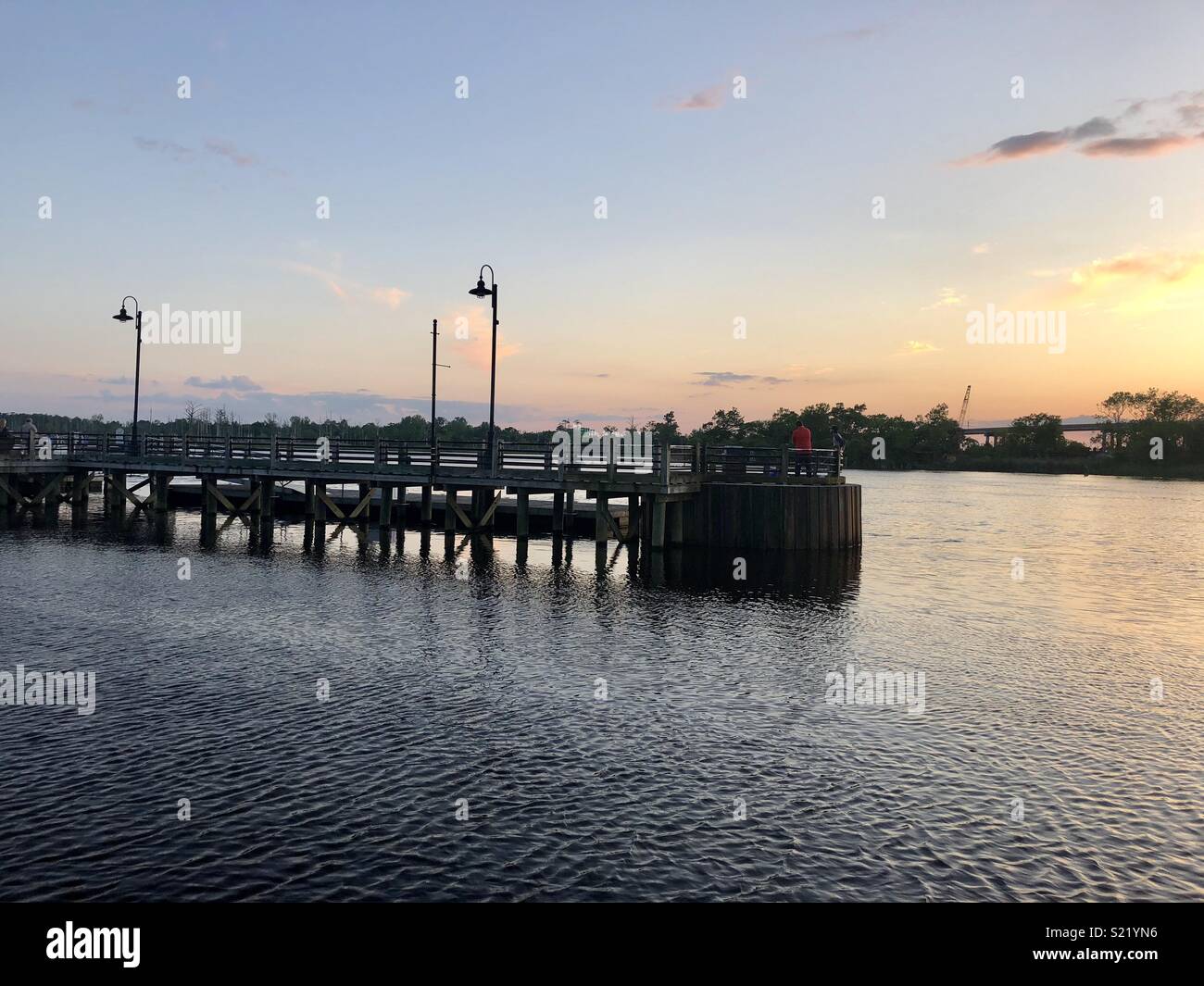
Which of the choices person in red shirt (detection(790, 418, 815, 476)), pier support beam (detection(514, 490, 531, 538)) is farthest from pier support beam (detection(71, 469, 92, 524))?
person in red shirt (detection(790, 418, 815, 476))

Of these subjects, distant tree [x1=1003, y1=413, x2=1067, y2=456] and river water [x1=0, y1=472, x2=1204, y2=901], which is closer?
river water [x1=0, y1=472, x2=1204, y2=901]

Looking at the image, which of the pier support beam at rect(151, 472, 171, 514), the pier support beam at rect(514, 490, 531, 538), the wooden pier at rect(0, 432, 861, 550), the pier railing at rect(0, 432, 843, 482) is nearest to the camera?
the wooden pier at rect(0, 432, 861, 550)

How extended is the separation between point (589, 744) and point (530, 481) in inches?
919

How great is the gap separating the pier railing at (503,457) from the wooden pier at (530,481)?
6cm

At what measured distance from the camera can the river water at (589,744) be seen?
334 inches

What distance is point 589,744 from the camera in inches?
472

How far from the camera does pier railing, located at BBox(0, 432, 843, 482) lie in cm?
3431

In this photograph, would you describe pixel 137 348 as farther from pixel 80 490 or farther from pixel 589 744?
pixel 589 744

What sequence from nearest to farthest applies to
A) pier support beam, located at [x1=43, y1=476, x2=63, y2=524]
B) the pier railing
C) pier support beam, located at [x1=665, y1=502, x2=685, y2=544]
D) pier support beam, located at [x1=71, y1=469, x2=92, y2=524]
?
the pier railing, pier support beam, located at [x1=665, y1=502, x2=685, y2=544], pier support beam, located at [x1=43, y1=476, x2=63, y2=524], pier support beam, located at [x1=71, y1=469, x2=92, y2=524]

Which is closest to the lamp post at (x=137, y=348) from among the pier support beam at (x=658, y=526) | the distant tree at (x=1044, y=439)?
the pier support beam at (x=658, y=526)

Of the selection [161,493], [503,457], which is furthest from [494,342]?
[161,493]

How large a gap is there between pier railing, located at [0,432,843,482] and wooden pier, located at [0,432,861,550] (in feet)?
0.19

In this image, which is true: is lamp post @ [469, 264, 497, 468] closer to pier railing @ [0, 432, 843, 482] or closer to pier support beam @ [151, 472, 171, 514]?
pier railing @ [0, 432, 843, 482]
